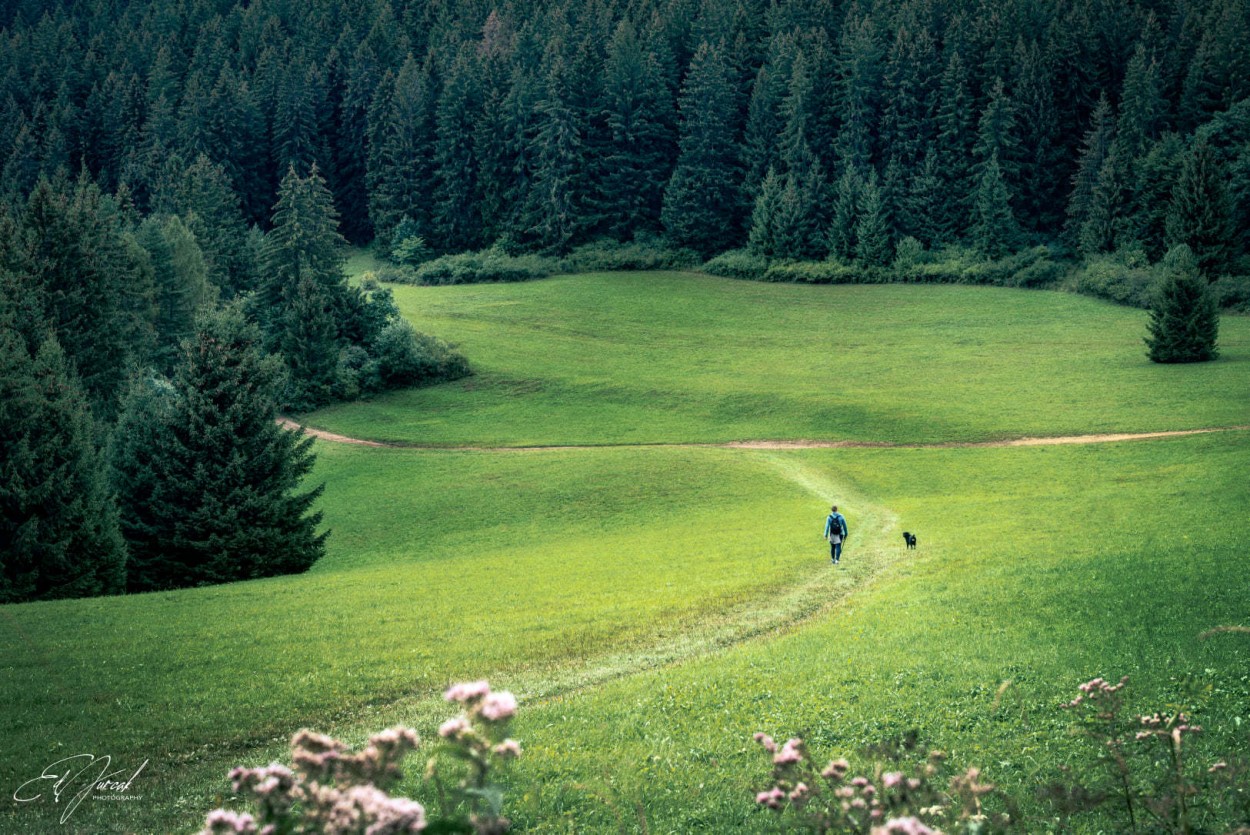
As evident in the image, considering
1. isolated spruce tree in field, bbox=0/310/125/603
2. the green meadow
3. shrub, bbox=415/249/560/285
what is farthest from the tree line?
isolated spruce tree in field, bbox=0/310/125/603

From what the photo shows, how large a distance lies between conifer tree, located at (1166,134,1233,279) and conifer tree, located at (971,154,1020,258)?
548 inches

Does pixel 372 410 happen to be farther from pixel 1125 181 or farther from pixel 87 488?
pixel 1125 181

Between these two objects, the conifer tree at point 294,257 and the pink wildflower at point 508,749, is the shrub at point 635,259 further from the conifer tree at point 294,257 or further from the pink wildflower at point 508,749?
the pink wildflower at point 508,749

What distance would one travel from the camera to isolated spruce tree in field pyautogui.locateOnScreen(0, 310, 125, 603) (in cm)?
2748

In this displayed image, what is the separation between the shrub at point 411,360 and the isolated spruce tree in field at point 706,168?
4026cm

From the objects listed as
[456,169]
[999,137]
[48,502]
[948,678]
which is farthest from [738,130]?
[948,678]

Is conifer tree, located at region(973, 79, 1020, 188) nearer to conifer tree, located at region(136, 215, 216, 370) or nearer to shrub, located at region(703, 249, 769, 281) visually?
shrub, located at region(703, 249, 769, 281)

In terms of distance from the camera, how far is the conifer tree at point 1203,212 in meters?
78.1

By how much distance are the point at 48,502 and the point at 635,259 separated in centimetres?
7562

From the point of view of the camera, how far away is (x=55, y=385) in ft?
102

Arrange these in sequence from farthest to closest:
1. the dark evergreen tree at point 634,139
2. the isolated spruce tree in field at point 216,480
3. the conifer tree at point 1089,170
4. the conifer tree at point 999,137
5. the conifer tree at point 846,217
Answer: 1. the dark evergreen tree at point 634,139
2. the conifer tree at point 999,137
3. the conifer tree at point 846,217
4. the conifer tree at point 1089,170
5. the isolated spruce tree in field at point 216,480

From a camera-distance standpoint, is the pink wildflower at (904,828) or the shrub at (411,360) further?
the shrub at (411,360)

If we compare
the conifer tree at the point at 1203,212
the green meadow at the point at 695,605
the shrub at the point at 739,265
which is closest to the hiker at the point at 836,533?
the green meadow at the point at 695,605

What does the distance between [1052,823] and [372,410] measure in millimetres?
56109
